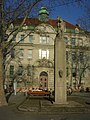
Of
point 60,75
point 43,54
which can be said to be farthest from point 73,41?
point 60,75

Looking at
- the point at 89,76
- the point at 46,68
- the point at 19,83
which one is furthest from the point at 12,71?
the point at 89,76

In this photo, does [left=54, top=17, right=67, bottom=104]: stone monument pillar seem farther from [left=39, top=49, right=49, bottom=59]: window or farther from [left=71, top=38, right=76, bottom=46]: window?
[left=71, top=38, right=76, bottom=46]: window

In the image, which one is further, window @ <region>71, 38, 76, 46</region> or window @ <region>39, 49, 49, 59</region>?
window @ <region>71, 38, 76, 46</region>

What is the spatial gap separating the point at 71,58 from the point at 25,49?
11802 millimetres

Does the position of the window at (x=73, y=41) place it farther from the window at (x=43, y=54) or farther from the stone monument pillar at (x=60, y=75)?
the stone monument pillar at (x=60, y=75)

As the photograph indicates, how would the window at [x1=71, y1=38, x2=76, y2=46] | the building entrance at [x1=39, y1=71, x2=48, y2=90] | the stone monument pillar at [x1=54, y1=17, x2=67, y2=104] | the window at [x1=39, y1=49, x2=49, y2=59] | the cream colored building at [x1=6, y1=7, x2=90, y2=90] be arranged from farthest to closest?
1. the window at [x1=71, y1=38, x2=76, y2=46]
2. the window at [x1=39, y1=49, x2=49, y2=59]
3. the building entrance at [x1=39, y1=71, x2=48, y2=90]
4. the cream colored building at [x1=6, y1=7, x2=90, y2=90]
5. the stone monument pillar at [x1=54, y1=17, x2=67, y2=104]

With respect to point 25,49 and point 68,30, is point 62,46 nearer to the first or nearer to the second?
point 25,49

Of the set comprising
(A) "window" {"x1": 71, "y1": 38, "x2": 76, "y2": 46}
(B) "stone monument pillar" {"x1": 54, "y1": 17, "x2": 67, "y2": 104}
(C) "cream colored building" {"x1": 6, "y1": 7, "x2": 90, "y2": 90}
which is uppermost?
(A) "window" {"x1": 71, "y1": 38, "x2": 76, "y2": 46}

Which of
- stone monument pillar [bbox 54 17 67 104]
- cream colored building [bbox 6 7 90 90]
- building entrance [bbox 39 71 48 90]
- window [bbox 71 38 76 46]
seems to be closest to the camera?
stone monument pillar [bbox 54 17 67 104]

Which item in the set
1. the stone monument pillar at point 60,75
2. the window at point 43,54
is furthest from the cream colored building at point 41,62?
the stone monument pillar at point 60,75

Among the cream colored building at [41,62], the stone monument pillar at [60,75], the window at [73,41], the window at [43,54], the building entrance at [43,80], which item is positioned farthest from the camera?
the window at [73,41]

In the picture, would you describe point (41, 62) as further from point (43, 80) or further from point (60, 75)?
point (60, 75)

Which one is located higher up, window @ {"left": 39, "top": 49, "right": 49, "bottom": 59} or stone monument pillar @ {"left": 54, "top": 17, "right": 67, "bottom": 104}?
window @ {"left": 39, "top": 49, "right": 49, "bottom": 59}

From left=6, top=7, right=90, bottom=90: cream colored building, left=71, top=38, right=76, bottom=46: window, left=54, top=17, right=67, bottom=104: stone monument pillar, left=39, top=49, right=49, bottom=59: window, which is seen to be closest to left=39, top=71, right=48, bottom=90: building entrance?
left=6, top=7, right=90, bottom=90: cream colored building
